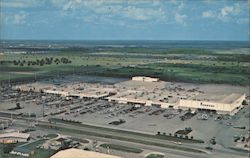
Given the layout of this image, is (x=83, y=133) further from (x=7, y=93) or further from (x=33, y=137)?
(x=7, y=93)

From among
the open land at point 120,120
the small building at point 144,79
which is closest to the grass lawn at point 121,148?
the open land at point 120,120

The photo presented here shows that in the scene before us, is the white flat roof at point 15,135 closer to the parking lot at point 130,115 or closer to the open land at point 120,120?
the open land at point 120,120

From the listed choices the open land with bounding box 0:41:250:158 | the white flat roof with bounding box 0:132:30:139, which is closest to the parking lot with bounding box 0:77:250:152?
the open land with bounding box 0:41:250:158

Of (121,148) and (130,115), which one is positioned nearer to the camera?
(121,148)

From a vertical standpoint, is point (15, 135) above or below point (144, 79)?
below

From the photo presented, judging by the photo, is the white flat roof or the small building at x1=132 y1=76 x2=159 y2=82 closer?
the white flat roof

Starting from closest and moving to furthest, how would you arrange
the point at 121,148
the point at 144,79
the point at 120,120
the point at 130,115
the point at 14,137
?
the point at 121,148 → the point at 14,137 → the point at 120,120 → the point at 130,115 → the point at 144,79

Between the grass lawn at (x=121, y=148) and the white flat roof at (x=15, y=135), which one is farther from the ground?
the white flat roof at (x=15, y=135)

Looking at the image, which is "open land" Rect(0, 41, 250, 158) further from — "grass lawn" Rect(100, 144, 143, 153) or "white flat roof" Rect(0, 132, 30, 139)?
"white flat roof" Rect(0, 132, 30, 139)

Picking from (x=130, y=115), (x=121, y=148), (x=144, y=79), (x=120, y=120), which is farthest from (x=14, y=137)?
(x=144, y=79)

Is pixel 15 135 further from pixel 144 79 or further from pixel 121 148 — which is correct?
pixel 144 79

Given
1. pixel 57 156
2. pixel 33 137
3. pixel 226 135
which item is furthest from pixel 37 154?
pixel 226 135
